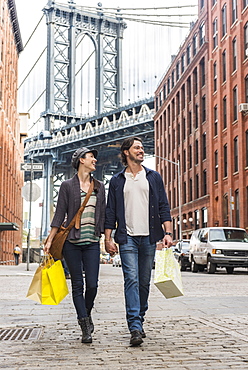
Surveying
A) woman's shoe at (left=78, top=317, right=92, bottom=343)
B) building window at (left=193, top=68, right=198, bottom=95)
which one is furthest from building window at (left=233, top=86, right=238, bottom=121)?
woman's shoe at (left=78, top=317, right=92, bottom=343)

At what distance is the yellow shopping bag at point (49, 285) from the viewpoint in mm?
5984

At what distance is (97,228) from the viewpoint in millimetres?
5996

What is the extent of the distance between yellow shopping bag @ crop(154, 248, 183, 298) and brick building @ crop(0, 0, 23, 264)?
110 feet

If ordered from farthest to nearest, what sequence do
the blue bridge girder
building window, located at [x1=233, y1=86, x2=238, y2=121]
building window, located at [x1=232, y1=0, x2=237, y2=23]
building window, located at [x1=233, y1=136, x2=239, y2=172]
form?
1. the blue bridge girder
2. building window, located at [x1=232, y1=0, x2=237, y2=23]
3. building window, located at [x1=233, y1=86, x2=238, y2=121]
4. building window, located at [x1=233, y1=136, x2=239, y2=172]

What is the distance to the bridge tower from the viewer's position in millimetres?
93812

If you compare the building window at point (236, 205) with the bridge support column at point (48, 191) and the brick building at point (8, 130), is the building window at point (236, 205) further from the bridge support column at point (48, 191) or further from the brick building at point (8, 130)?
the bridge support column at point (48, 191)

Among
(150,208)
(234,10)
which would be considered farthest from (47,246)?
(234,10)

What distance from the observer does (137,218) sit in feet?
19.7

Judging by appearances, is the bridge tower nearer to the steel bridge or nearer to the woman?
the steel bridge

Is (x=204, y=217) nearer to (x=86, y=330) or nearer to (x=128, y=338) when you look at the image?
(x=128, y=338)

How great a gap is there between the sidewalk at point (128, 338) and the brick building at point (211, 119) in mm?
29459

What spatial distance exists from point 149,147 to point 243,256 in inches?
2485

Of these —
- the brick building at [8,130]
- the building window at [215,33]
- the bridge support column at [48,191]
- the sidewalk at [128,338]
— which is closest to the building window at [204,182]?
the building window at [215,33]

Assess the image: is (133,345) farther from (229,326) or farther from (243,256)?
(243,256)
